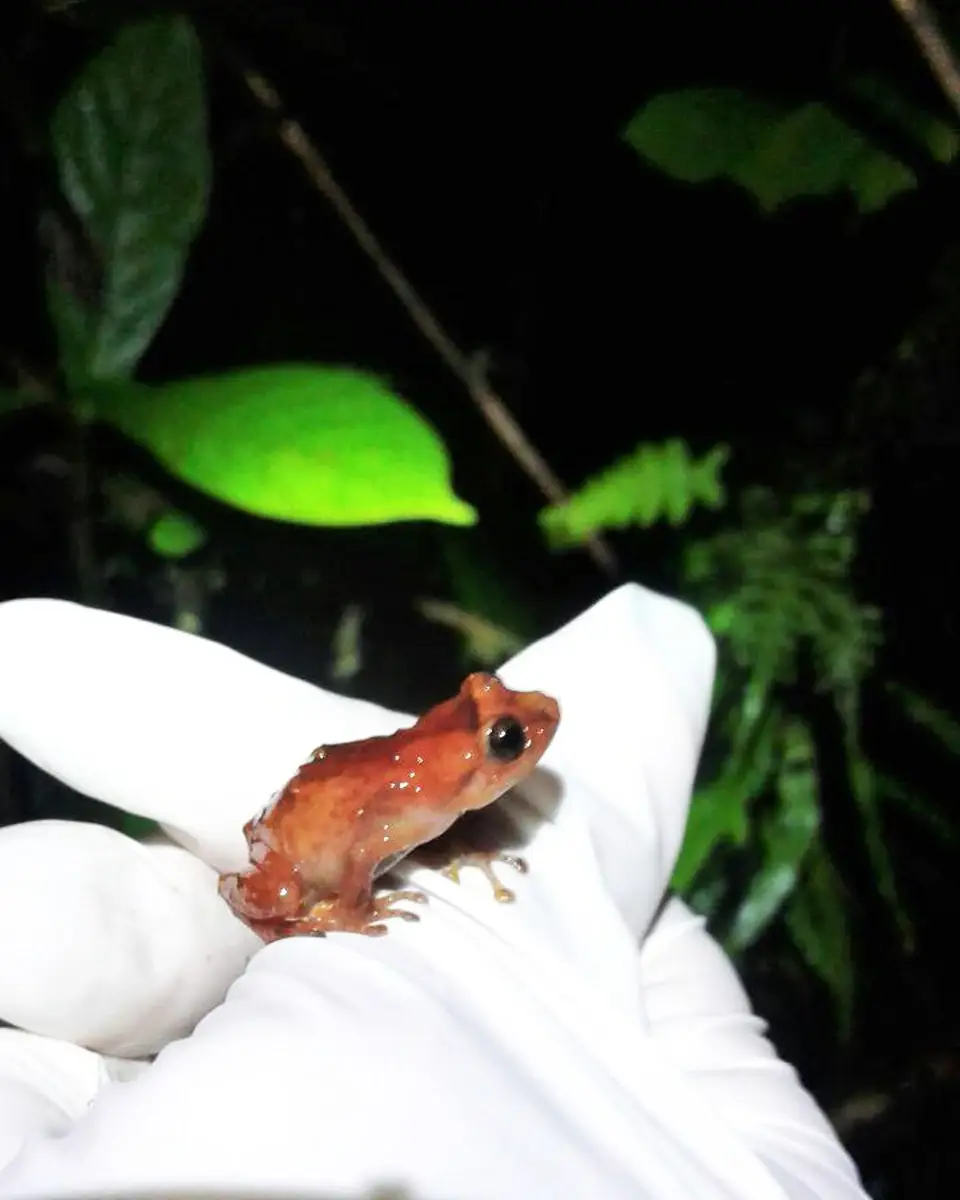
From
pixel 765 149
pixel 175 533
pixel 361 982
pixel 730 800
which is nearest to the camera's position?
pixel 361 982

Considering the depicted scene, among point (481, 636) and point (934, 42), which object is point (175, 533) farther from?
point (934, 42)

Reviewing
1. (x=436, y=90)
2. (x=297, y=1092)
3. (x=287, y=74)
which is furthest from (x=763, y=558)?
(x=297, y=1092)

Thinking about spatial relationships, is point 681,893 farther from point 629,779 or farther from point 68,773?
point 68,773

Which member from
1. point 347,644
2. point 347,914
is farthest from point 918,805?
point 347,914

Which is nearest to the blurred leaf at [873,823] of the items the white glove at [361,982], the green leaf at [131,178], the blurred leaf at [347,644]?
the white glove at [361,982]

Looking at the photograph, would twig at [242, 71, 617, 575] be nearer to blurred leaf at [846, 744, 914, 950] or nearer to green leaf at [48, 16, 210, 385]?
green leaf at [48, 16, 210, 385]

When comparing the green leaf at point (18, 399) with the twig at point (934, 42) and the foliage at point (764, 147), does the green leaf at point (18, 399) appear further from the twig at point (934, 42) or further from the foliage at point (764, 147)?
the twig at point (934, 42)
